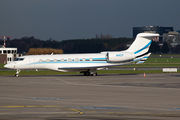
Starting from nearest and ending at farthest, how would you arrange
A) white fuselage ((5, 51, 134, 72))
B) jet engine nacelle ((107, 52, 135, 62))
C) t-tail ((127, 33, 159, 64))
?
white fuselage ((5, 51, 134, 72)) → jet engine nacelle ((107, 52, 135, 62)) → t-tail ((127, 33, 159, 64))

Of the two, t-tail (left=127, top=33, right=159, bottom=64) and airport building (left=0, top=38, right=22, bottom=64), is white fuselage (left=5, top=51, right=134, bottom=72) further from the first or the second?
airport building (left=0, top=38, right=22, bottom=64)

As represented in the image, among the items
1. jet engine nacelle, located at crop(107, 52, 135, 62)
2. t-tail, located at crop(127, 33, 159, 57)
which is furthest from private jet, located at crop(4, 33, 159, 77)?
t-tail, located at crop(127, 33, 159, 57)

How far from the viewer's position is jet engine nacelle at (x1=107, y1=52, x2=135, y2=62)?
41375mm

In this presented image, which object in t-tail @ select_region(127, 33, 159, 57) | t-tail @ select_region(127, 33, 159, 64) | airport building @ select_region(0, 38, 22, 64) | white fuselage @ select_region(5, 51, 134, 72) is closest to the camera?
white fuselage @ select_region(5, 51, 134, 72)

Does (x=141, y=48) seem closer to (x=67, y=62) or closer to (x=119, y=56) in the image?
(x=119, y=56)

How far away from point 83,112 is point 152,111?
3.40 meters

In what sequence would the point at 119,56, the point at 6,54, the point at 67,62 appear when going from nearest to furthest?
the point at 67,62, the point at 119,56, the point at 6,54

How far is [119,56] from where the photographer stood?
4188 cm

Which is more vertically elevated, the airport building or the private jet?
the airport building

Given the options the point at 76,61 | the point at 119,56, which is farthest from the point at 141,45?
the point at 76,61

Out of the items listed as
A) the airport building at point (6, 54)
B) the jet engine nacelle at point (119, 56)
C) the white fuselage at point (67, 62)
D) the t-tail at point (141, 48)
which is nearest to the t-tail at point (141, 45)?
the t-tail at point (141, 48)

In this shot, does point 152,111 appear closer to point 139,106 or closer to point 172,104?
point 139,106

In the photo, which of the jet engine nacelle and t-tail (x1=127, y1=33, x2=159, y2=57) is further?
t-tail (x1=127, y1=33, x2=159, y2=57)

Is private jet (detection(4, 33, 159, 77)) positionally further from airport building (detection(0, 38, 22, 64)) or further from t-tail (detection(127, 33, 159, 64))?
airport building (detection(0, 38, 22, 64))
